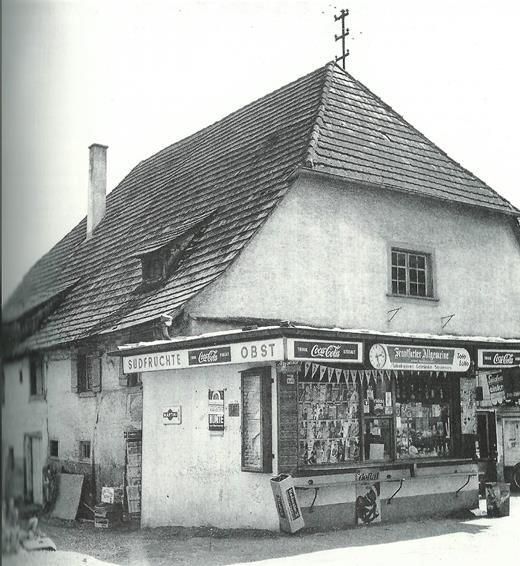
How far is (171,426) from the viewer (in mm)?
11703

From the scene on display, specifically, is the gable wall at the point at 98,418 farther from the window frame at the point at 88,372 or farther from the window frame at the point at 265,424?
the window frame at the point at 265,424

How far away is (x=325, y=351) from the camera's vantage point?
Result: 31.9ft

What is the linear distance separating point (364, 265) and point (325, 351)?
4629 mm

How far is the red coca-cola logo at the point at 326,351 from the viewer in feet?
31.4

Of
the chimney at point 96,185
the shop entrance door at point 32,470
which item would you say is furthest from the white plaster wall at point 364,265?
the shop entrance door at point 32,470

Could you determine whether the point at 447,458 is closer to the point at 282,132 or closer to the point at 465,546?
the point at 465,546

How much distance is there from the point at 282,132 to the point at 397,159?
7.92ft

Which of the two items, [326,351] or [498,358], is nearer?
[326,351]

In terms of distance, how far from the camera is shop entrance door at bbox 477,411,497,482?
14.5 metres

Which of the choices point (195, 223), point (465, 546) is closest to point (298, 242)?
point (195, 223)

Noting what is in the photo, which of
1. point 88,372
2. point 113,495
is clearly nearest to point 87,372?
point 88,372

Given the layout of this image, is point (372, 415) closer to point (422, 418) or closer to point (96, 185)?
point (422, 418)

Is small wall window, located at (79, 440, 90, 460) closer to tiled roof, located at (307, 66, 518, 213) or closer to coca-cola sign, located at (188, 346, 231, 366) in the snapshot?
coca-cola sign, located at (188, 346, 231, 366)

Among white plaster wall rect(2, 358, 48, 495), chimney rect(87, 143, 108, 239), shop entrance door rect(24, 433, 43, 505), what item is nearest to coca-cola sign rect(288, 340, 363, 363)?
shop entrance door rect(24, 433, 43, 505)
